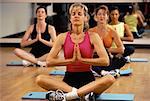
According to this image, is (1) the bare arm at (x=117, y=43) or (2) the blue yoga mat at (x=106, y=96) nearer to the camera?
(2) the blue yoga mat at (x=106, y=96)

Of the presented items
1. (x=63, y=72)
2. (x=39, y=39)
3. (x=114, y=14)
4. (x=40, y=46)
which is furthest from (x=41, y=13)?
Answer: (x=114, y=14)

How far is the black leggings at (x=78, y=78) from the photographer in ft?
10.9

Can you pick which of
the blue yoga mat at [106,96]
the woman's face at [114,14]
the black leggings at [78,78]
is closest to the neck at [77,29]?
the black leggings at [78,78]

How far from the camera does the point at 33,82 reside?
14.4 feet

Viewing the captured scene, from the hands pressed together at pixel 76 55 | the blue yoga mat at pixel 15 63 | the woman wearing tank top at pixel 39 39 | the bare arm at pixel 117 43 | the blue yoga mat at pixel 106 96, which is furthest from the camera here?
the blue yoga mat at pixel 15 63

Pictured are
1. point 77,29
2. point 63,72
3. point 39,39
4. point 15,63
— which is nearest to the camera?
point 77,29

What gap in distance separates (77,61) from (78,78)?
202 millimetres

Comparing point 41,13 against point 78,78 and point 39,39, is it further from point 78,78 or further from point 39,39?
point 78,78

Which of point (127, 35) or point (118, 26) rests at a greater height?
point (118, 26)

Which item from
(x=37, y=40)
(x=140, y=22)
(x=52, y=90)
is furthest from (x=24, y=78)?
(x=140, y=22)

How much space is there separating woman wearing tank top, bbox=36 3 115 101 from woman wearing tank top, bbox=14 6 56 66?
1.80 m

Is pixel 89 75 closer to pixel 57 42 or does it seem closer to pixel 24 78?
pixel 57 42

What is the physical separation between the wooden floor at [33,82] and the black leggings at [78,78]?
1.91 ft

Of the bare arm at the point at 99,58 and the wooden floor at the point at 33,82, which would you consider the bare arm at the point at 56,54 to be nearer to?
the bare arm at the point at 99,58
